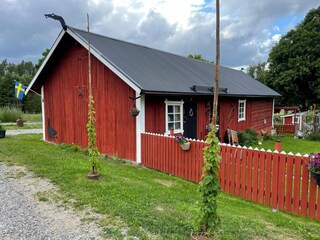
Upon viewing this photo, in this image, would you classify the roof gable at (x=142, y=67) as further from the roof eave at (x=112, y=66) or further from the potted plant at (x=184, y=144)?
the potted plant at (x=184, y=144)

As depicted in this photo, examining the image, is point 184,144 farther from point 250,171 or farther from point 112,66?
point 112,66

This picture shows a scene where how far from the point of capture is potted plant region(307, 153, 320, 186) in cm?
434

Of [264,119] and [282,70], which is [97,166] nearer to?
[264,119]

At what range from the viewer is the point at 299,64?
23594 millimetres

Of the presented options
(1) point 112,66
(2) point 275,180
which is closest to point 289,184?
(2) point 275,180

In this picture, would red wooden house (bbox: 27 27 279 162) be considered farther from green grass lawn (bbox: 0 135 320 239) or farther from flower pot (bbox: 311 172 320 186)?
flower pot (bbox: 311 172 320 186)

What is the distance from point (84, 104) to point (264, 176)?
7293mm

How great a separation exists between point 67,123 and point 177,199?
7624 millimetres

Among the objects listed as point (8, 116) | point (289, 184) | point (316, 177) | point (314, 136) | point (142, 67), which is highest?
point (142, 67)

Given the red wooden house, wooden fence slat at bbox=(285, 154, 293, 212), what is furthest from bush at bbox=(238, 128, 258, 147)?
wooden fence slat at bbox=(285, 154, 293, 212)

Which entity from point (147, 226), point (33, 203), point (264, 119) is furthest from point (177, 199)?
point (264, 119)

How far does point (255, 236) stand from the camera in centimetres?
350

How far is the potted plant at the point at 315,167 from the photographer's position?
4340mm

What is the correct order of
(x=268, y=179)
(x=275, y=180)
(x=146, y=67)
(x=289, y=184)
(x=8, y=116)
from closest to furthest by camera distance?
(x=289, y=184)
(x=275, y=180)
(x=268, y=179)
(x=146, y=67)
(x=8, y=116)
